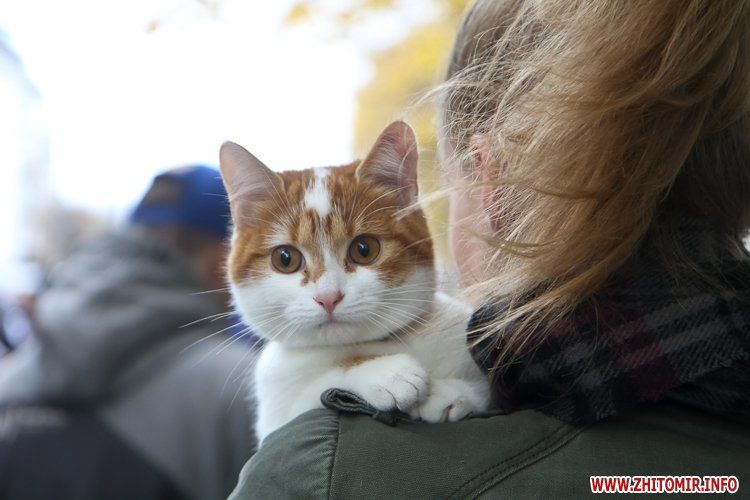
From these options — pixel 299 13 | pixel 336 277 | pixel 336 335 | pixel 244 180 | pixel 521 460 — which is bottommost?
pixel 521 460

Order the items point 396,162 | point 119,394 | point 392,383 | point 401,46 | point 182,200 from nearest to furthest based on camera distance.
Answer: point 392,383 < point 396,162 < point 119,394 < point 182,200 < point 401,46

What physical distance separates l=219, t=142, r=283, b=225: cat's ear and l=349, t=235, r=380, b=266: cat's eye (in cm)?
19

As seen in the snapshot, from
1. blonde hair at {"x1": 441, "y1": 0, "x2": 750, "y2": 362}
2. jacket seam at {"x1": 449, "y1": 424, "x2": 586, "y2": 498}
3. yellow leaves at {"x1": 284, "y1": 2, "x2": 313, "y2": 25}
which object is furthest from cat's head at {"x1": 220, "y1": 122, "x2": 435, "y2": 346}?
yellow leaves at {"x1": 284, "y1": 2, "x2": 313, "y2": 25}

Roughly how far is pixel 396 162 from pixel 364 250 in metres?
0.17

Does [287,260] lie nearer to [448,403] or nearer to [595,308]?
[448,403]

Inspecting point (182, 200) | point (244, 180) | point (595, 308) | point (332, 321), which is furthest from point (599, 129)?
point (182, 200)

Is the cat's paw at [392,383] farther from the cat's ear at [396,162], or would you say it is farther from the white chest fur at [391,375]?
the cat's ear at [396,162]

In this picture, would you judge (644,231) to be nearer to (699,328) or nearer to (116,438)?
(699,328)

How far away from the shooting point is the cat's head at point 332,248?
1232mm

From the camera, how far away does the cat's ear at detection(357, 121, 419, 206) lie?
1.28m

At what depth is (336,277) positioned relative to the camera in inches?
48.4

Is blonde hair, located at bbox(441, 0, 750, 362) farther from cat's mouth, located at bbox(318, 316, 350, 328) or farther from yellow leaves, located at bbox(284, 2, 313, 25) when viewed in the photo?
yellow leaves, located at bbox(284, 2, 313, 25)

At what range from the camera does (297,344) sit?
50.4 inches

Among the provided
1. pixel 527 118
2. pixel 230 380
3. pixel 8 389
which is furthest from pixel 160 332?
pixel 527 118
